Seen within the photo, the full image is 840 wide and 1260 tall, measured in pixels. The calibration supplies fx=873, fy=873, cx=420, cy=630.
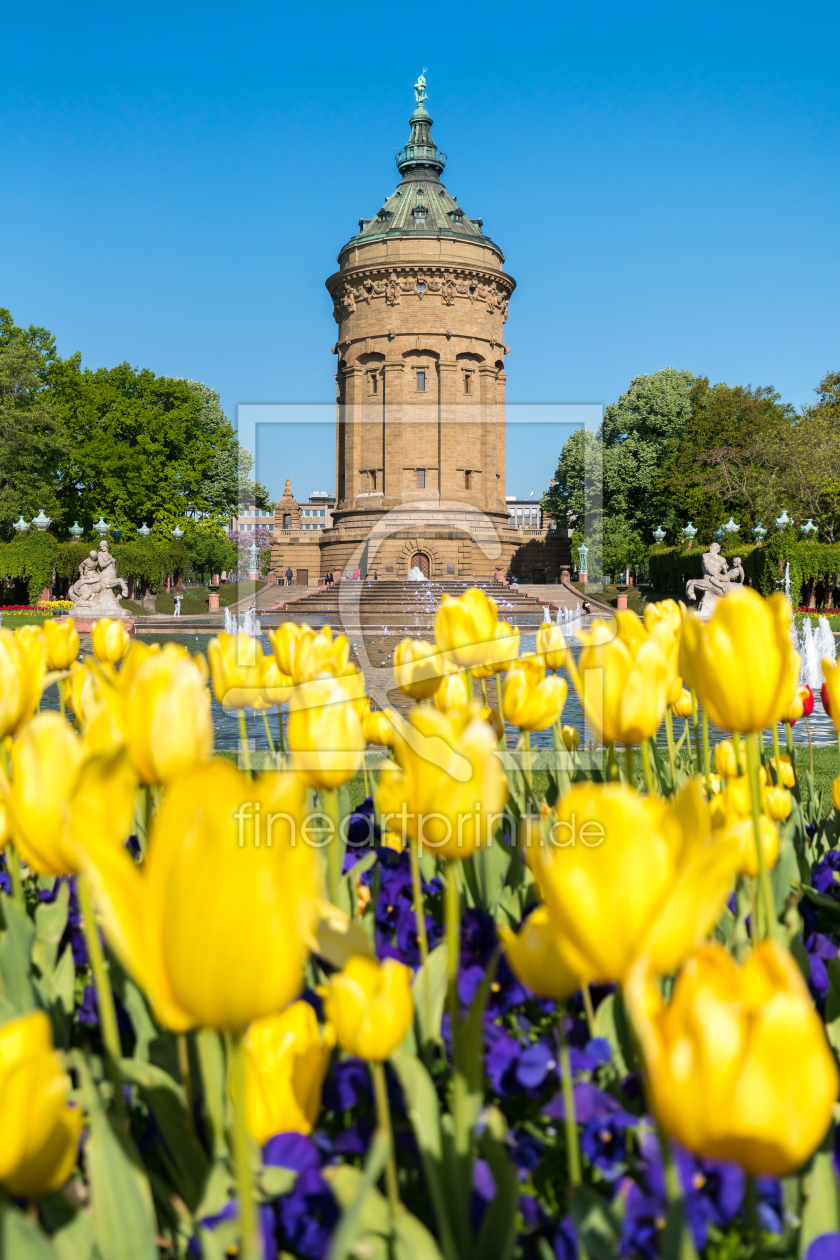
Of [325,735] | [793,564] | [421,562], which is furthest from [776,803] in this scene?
[421,562]

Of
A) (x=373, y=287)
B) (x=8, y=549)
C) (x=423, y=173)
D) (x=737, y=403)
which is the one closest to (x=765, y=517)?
(x=737, y=403)

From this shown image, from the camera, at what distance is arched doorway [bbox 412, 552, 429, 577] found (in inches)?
1612

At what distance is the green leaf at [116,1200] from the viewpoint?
0.90 meters

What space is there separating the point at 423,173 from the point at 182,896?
172 ft

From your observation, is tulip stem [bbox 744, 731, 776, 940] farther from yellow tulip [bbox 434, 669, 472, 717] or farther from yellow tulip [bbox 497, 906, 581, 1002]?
yellow tulip [bbox 434, 669, 472, 717]

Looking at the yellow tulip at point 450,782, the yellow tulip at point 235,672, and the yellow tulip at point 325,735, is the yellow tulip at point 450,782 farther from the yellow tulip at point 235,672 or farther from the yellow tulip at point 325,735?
the yellow tulip at point 235,672

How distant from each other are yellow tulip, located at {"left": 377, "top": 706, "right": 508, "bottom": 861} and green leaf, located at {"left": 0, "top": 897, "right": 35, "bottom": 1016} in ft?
2.40

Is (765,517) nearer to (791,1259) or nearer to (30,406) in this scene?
(30,406)

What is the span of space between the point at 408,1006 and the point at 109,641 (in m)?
1.82

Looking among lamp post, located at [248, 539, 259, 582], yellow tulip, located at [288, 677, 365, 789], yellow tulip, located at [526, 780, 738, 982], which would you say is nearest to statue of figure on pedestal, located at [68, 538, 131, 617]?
yellow tulip, located at [288, 677, 365, 789]

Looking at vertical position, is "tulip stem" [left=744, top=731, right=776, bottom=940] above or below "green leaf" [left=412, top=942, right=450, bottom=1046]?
above

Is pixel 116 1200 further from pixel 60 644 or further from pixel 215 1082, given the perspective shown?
pixel 60 644

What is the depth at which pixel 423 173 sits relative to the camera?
153ft

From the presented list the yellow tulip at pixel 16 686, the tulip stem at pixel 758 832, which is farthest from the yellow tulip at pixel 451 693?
the yellow tulip at pixel 16 686
